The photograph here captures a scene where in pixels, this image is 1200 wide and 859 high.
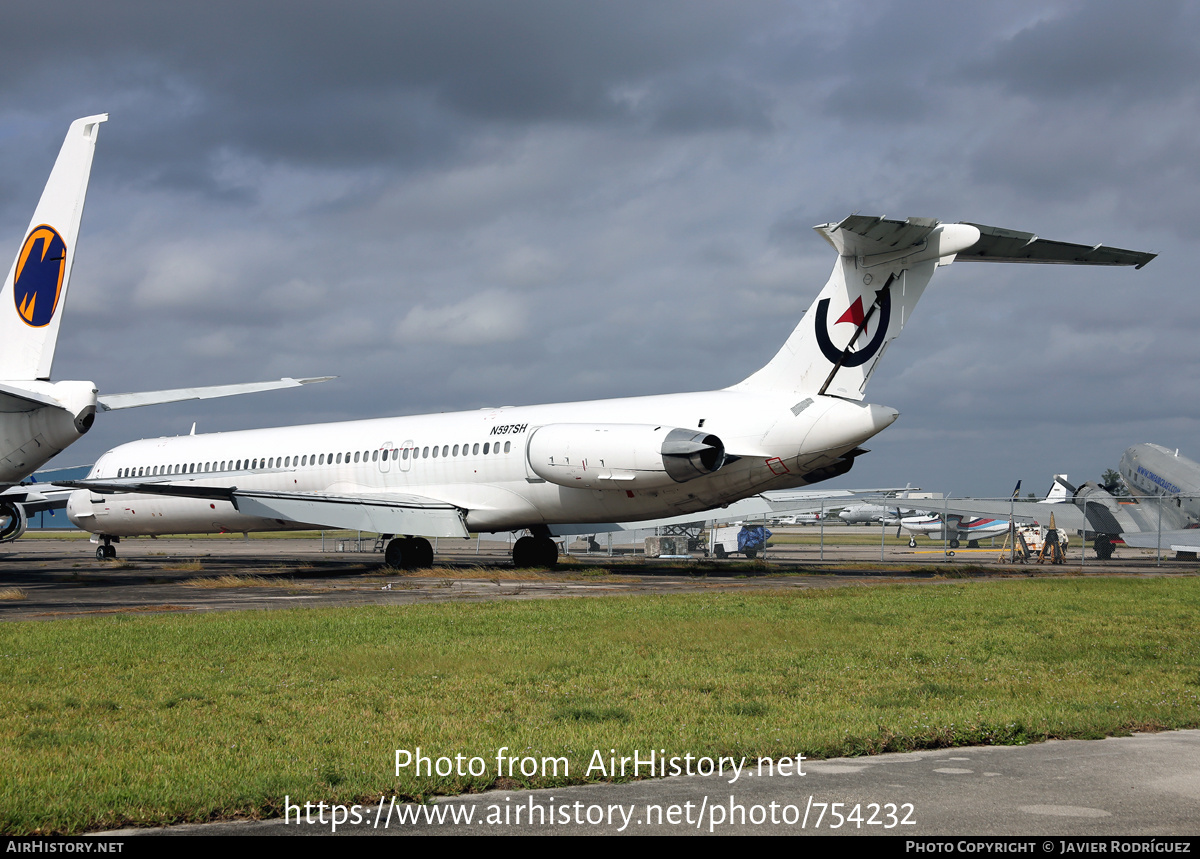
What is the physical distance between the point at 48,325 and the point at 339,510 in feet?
29.7

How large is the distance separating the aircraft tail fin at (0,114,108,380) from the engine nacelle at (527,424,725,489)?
10.1 meters

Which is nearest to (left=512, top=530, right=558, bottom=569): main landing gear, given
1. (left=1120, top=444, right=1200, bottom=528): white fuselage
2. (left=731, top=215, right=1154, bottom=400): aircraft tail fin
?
(left=731, top=215, right=1154, bottom=400): aircraft tail fin

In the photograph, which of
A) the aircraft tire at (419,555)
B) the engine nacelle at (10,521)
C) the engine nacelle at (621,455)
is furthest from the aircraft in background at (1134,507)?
the engine nacelle at (10,521)

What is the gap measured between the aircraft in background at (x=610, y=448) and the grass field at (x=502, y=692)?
7.39m

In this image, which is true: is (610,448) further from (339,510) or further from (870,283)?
(339,510)

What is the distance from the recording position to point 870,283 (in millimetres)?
20344

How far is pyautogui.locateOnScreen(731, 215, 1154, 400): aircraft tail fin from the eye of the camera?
1900 cm

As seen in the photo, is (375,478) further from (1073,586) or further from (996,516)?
(996,516)

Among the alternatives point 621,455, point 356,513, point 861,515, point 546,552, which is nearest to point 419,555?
point 356,513

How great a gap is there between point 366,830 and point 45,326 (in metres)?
14.9

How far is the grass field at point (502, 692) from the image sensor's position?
5.47 metres

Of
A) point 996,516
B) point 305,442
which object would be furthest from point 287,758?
point 996,516

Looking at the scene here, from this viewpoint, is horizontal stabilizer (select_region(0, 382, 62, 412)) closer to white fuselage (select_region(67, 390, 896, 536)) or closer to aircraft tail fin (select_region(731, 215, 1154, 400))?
white fuselage (select_region(67, 390, 896, 536))

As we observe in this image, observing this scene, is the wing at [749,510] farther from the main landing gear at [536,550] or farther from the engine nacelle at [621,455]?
the engine nacelle at [621,455]
